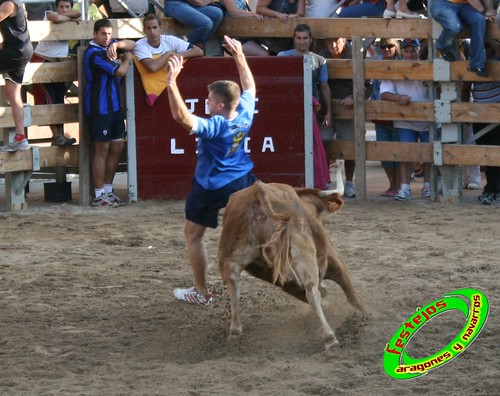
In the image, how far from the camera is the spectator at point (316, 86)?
38.8ft

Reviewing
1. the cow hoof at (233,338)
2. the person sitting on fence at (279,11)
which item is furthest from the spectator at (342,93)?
the cow hoof at (233,338)

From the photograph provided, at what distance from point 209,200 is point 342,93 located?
549 cm

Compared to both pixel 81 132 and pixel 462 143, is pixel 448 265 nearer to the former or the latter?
pixel 462 143

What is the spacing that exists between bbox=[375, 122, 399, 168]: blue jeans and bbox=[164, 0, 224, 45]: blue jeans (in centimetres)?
218

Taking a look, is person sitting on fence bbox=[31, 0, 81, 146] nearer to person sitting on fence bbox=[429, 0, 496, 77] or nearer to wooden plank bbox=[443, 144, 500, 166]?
→ person sitting on fence bbox=[429, 0, 496, 77]

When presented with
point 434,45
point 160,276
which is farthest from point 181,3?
point 160,276

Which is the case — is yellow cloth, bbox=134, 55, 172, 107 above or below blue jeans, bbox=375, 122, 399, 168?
above

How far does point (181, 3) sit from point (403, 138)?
114 inches

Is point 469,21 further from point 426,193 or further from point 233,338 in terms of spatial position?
point 233,338

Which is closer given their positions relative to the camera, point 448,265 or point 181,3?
point 448,265

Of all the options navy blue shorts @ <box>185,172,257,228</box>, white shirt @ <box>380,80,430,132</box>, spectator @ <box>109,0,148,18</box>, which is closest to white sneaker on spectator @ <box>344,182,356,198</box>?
white shirt @ <box>380,80,430,132</box>

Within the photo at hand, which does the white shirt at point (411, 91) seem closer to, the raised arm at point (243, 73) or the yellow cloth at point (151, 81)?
the yellow cloth at point (151, 81)

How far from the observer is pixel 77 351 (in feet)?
21.0

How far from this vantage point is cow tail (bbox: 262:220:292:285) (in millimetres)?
6059
